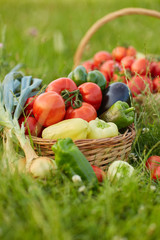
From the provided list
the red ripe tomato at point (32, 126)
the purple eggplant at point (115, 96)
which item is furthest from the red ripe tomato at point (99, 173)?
the purple eggplant at point (115, 96)

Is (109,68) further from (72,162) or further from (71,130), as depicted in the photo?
(72,162)

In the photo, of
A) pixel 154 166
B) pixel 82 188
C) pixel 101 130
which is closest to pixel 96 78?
pixel 101 130

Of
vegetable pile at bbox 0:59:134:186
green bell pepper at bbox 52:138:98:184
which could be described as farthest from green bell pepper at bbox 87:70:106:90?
green bell pepper at bbox 52:138:98:184

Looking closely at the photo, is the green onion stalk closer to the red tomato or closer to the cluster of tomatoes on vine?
the red tomato

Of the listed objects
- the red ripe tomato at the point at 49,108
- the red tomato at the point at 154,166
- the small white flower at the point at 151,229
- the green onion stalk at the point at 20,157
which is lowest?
the red tomato at the point at 154,166

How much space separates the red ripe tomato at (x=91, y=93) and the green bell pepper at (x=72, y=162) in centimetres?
62

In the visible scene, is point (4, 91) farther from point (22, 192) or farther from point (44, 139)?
point (22, 192)

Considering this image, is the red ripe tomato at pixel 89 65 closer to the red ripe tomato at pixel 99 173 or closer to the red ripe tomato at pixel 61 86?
the red ripe tomato at pixel 61 86

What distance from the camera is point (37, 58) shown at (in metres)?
4.47

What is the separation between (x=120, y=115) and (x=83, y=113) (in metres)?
0.28

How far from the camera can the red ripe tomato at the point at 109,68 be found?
337cm

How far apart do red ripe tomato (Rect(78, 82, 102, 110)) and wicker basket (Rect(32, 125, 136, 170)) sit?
427mm

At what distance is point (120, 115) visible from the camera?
86.8 inches

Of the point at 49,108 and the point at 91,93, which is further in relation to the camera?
the point at 91,93
